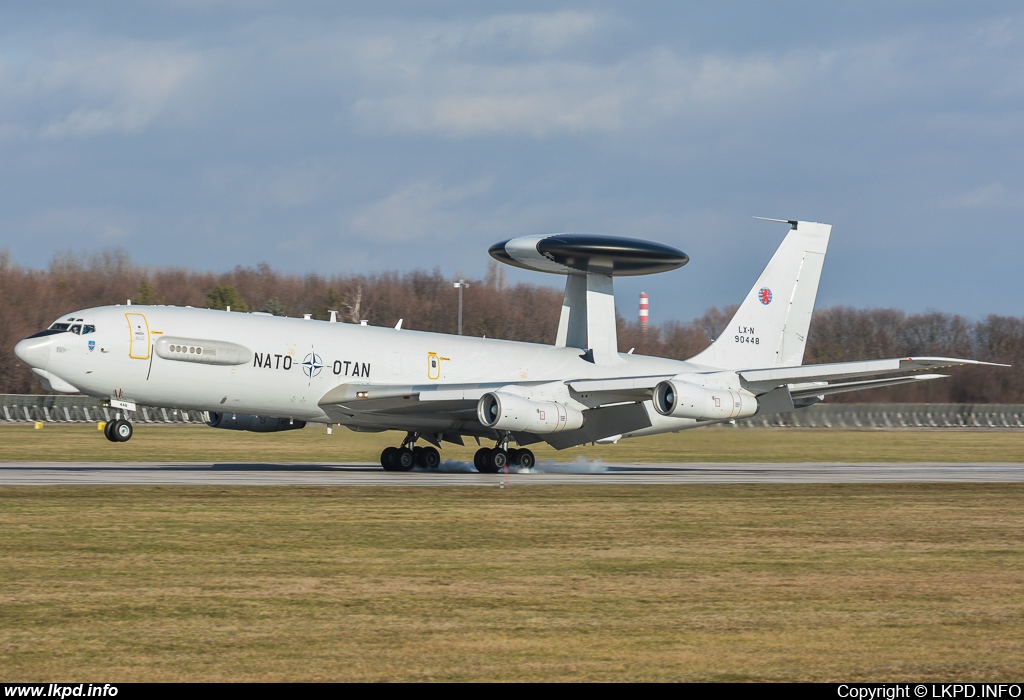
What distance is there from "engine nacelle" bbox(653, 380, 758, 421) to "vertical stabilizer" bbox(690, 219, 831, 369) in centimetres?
594

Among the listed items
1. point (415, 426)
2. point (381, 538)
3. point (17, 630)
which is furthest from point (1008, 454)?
point (17, 630)

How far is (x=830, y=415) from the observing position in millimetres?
80438

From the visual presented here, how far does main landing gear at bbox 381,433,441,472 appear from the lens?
35.8m

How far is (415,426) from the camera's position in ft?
115

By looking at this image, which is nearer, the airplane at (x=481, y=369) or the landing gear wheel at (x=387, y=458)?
the airplane at (x=481, y=369)

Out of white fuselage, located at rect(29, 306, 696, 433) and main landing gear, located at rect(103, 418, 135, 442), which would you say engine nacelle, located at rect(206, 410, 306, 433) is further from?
main landing gear, located at rect(103, 418, 135, 442)

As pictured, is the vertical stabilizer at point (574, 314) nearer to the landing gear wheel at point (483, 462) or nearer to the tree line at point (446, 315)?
the landing gear wheel at point (483, 462)

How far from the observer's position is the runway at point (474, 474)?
2922cm

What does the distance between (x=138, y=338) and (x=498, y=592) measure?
20149 mm

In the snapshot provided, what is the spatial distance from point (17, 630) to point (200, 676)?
2.63 m

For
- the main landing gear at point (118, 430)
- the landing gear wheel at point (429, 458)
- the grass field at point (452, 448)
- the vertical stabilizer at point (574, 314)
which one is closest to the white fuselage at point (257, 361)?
the landing gear wheel at point (429, 458)

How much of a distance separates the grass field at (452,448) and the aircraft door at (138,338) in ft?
29.0

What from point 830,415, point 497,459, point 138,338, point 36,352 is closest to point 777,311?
point 497,459

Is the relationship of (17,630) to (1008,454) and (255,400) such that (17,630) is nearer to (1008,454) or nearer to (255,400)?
(255,400)
